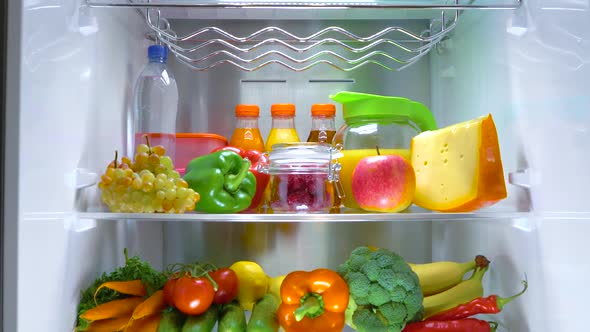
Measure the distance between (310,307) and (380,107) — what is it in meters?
0.45

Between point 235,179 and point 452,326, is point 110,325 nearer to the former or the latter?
point 235,179

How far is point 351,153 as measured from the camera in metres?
1.35

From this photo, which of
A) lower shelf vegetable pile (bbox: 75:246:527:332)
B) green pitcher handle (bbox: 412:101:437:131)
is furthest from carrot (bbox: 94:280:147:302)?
green pitcher handle (bbox: 412:101:437:131)

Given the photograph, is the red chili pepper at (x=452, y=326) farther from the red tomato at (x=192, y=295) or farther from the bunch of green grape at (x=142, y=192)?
the bunch of green grape at (x=142, y=192)

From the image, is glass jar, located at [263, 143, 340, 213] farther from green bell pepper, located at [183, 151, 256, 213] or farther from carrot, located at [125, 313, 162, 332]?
carrot, located at [125, 313, 162, 332]

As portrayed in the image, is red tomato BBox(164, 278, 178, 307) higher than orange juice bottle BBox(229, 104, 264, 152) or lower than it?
lower

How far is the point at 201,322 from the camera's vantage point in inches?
48.0

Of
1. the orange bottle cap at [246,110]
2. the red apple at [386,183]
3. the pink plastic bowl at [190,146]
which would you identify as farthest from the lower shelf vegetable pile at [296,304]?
the orange bottle cap at [246,110]

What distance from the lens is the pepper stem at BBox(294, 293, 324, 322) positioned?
1.19 m

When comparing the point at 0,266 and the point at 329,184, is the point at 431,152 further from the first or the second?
the point at 0,266

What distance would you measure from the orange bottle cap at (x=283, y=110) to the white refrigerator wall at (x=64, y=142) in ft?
1.15

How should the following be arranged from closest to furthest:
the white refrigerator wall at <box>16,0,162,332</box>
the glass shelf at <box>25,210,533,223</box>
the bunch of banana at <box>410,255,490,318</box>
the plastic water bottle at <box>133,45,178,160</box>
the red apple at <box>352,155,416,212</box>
Result: the white refrigerator wall at <box>16,0,162,332</box>
the glass shelf at <box>25,210,533,223</box>
the red apple at <box>352,155,416,212</box>
the bunch of banana at <box>410,255,490,318</box>
the plastic water bottle at <box>133,45,178,160</box>

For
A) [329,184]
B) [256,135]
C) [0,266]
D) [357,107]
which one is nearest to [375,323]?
[329,184]

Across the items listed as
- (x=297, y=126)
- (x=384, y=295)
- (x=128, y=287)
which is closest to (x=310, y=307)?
(x=384, y=295)
